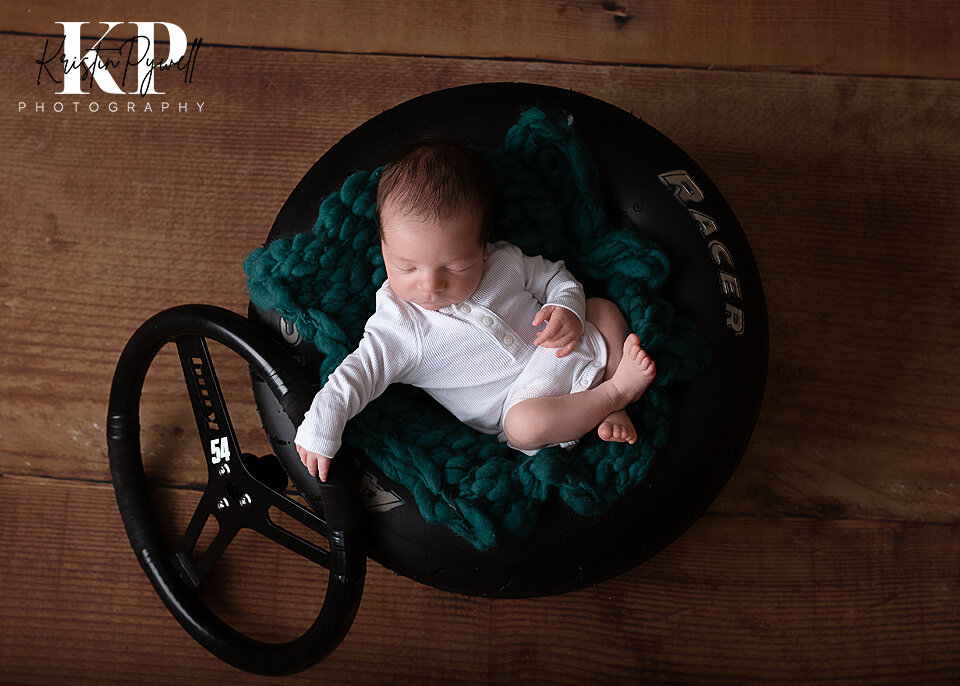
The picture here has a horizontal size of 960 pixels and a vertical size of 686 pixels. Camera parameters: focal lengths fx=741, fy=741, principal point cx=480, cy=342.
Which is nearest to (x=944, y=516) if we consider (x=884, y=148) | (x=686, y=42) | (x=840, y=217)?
(x=840, y=217)

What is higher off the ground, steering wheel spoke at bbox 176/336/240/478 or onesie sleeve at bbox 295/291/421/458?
onesie sleeve at bbox 295/291/421/458

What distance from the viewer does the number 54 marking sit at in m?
1.19

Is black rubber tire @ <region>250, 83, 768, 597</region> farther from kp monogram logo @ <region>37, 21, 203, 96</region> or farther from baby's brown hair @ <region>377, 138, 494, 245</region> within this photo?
kp monogram logo @ <region>37, 21, 203, 96</region>

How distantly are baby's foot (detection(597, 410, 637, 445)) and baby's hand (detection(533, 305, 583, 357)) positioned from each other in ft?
0.40

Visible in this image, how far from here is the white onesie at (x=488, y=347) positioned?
1.09 meters

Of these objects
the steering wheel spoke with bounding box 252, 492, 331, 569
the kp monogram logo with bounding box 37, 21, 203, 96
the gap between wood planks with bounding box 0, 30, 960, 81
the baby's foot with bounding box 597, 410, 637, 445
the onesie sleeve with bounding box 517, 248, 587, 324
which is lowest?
the steering wheel spoke with bounding box 252, 492, 331, 569

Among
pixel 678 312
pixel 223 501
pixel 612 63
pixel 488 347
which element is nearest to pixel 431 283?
pixel 488 347

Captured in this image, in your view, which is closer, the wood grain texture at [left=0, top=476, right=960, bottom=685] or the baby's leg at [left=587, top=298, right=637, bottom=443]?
the baby's leg at [left=587, top=298, right=637, bottom=443]

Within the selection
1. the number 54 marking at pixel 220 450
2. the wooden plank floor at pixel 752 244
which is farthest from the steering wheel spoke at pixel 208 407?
the wooden plank floor at pixel 752 244

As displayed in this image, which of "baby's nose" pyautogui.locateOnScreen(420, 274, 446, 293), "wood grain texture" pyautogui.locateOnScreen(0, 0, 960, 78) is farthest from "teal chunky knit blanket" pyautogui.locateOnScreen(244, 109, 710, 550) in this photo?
"wood grain texture" pyautogui.locateOnScreen(0, 0, 960, 78)

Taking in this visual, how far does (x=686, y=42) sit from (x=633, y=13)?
0.43ft

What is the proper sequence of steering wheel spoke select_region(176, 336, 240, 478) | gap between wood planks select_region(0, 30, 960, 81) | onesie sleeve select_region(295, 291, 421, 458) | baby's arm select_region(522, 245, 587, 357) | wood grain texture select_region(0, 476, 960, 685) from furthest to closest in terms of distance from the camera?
1. gap between wood planks select_region(0, 30, 960, 81)
2. wood grain texture select_region(0, 476, 960, 685)
3. steering wheel spoke select_region(176, 336, 240, 478)
4. baby's arm select_region(522, 245, 587, 357)
5. onesie sleeve select_region(295, 291, 421, 458)

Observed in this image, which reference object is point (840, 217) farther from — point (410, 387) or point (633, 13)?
point (410, 387)

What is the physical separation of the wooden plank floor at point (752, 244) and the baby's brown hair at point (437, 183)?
593 millimetres
